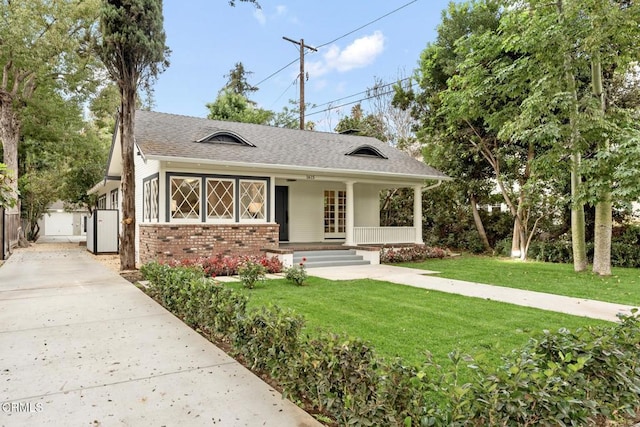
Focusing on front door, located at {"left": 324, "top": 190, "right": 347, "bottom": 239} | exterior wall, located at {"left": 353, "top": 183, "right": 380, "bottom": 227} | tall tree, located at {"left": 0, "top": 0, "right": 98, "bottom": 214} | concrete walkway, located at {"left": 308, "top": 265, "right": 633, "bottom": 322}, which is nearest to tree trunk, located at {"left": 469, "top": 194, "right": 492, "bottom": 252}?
exterior wall, located at {"left": 353, "top": 183, "right": 380, "bottom": 227}

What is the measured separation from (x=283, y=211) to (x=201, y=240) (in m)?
4.05

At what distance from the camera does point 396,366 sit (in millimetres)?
2438

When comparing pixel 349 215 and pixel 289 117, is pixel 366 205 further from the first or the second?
pixel 289 117

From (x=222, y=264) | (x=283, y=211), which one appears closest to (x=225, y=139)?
(x=283, y=211)

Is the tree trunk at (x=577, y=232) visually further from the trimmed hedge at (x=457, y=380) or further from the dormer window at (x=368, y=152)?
the trimmed hedge at (x=457, y=380)

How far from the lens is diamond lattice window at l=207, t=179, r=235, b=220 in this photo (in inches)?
440

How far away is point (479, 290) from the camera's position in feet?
25.6

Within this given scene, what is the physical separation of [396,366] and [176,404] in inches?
66.2

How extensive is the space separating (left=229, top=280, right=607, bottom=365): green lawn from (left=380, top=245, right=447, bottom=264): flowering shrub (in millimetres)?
4816

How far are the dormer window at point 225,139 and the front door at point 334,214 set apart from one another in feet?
12.7

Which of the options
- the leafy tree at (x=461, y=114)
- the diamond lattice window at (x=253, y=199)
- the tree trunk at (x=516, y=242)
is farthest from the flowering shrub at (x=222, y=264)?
the tree trunk at (x=516, y=242)

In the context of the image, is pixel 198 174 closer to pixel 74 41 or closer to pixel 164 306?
pixel 164 306

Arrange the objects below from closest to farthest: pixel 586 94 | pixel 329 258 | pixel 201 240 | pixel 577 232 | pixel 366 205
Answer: pixel 586 94 → pixel 577 232 → pixel 201 240 → pixel 329 258 → pixel 366 205

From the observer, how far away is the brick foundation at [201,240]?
1041cm
